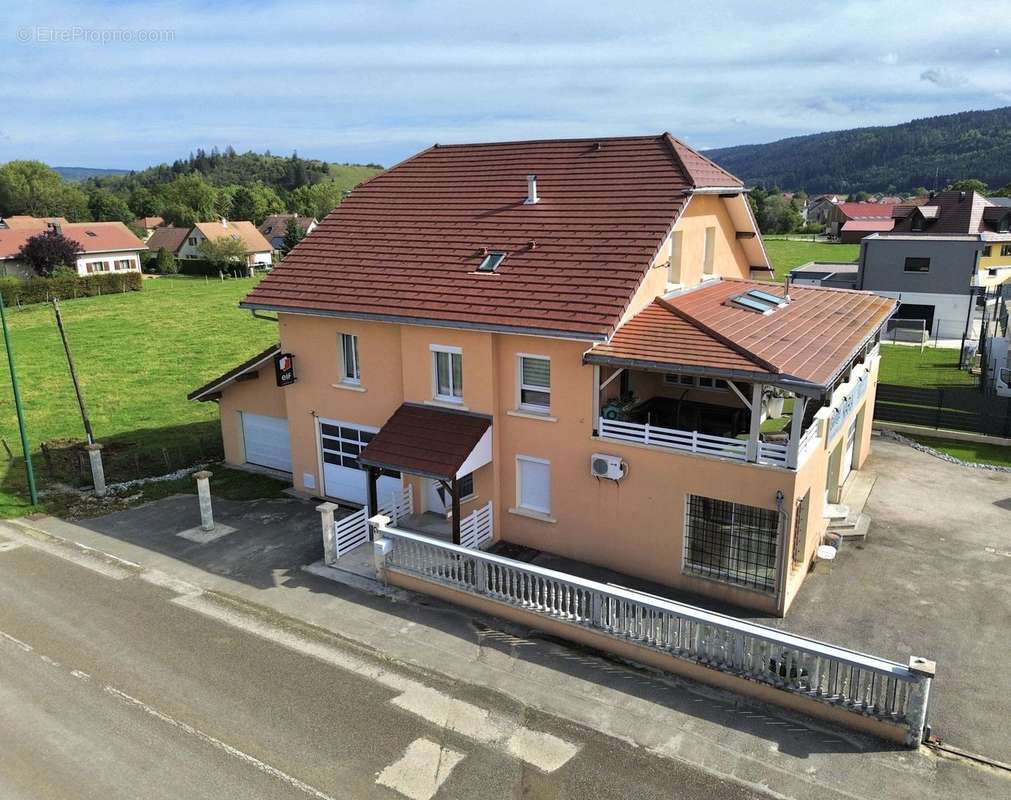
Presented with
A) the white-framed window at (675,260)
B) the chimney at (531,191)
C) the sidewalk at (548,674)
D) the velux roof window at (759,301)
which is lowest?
the sidewalk at (548,674)

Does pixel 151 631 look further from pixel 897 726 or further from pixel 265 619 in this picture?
pixel 897 726

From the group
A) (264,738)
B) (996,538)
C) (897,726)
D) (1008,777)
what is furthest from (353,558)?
(996,538)

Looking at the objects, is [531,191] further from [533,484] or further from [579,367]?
[533,484]

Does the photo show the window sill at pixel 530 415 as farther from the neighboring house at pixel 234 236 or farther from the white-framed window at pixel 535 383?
the neighboring house at pixel 234 236

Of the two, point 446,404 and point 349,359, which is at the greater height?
point 349,359

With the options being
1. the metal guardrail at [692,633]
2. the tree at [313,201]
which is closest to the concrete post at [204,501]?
the metal guardrail at [692,633]

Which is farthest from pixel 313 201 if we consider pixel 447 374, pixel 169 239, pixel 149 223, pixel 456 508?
pixel 456 508
